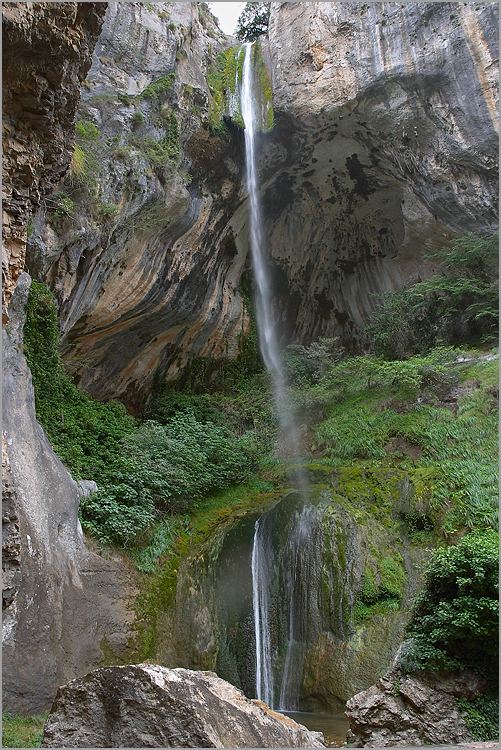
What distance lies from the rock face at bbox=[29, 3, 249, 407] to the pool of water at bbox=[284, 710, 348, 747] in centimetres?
827

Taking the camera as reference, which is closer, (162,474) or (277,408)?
(162,474)

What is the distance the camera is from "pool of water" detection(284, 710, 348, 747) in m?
7.03

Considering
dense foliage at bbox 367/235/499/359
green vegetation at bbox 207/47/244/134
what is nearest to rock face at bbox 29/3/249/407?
green vegetation at bbox 207/47/244/134

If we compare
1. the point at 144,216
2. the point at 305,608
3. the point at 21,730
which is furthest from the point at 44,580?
the point at 144,216

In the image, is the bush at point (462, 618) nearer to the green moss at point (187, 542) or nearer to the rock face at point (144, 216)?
the green moss at point (187, 542)

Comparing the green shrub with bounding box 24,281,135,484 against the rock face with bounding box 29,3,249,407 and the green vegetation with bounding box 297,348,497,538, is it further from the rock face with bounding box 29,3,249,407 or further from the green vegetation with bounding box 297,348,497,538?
the green vegetation with bounding box 297,348,497,538

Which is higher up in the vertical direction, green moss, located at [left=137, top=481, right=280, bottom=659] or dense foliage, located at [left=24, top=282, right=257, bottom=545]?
dense foliage, located at [left=24, top=282, right=257, bottom=545]

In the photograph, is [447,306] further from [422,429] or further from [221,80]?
[221,80]

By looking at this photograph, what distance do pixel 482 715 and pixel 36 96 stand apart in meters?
7.17

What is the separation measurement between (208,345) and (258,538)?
24.0 ft

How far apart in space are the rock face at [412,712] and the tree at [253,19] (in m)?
19.3

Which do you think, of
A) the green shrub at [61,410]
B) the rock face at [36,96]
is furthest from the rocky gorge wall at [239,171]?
the rock face at [36,96]

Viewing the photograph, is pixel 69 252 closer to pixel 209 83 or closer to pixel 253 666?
pixel 209 83

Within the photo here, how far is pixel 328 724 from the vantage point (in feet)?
25.9
